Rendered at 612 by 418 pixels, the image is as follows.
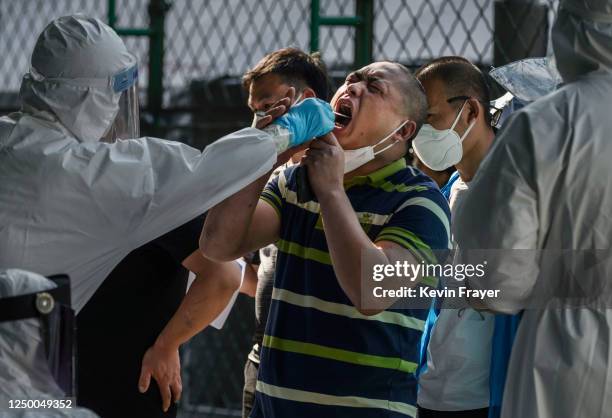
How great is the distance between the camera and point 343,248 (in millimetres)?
2357

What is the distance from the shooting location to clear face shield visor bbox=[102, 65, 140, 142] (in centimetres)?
247

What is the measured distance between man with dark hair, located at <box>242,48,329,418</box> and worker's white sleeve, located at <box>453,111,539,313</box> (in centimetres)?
119

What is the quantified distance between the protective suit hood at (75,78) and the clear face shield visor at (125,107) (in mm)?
27

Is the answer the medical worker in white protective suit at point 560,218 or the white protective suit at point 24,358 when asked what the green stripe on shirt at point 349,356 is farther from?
the white protective suit at point 24,358

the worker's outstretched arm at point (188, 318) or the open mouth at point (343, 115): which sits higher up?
the open mouth at point (343, 115)

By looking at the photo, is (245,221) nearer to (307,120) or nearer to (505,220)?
(307,120)

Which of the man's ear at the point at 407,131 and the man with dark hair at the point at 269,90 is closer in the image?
the man's ear at the point at 407,131

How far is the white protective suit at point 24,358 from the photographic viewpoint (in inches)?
76.4

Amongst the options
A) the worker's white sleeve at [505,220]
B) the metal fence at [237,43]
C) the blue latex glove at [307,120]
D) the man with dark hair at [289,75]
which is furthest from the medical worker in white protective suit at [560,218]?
the metal fence at [237,43]

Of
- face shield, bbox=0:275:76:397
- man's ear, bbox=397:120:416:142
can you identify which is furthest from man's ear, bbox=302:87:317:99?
face shield, bbox=0:275:76:397

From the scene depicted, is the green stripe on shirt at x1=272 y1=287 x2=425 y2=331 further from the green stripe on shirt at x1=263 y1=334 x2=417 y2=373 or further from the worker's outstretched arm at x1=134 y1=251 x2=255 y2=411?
the worker's outstretched arm at x1=134 y1=251 x2=255 y2=411

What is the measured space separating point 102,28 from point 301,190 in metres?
0.61

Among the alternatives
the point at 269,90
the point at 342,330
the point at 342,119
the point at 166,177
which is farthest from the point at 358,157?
the point at 269,90

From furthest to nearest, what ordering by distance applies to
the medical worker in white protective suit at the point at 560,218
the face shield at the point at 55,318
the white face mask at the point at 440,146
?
1. the white face mask at the point at 440,146
2. the medical worker in white protective suit at the point at 560,218
3. the face shield at the point at 55,318
